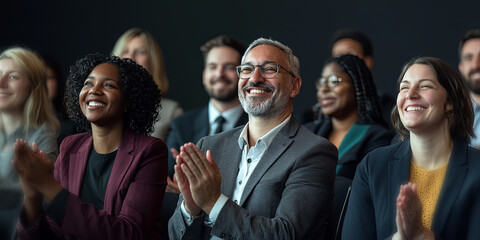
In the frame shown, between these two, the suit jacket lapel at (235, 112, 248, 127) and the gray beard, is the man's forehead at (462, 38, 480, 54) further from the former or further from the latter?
the gray beard

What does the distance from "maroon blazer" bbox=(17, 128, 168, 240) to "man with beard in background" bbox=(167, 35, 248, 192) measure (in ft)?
4.50

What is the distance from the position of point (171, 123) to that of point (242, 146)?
169cm

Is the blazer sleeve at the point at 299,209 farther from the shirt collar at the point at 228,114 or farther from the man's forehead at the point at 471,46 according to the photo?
the man's forehead at the point at 471,46

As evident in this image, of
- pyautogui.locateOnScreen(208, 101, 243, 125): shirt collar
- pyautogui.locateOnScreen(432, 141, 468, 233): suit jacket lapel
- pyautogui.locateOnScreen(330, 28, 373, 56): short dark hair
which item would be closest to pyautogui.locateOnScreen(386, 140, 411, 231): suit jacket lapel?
pyautogui.locateOnScreen(432, 141, 468, 233): suit jacket lapel

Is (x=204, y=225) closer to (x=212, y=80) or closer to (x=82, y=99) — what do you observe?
(x=82, y=99)

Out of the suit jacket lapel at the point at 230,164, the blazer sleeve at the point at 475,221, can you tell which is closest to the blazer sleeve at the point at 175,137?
the suit jacket lapel at the point at 230,164

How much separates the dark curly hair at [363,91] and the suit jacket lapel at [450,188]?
146cm

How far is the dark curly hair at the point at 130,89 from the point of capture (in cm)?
267

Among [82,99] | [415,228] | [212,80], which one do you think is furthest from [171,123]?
[415,228]

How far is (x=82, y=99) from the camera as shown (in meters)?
2.62

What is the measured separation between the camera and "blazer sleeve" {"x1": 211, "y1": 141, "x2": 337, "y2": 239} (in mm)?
2289

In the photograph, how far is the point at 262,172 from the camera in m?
2.47

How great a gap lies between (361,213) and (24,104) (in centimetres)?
170

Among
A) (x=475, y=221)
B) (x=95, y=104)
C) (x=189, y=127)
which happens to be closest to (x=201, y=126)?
(x=189, y=127)
